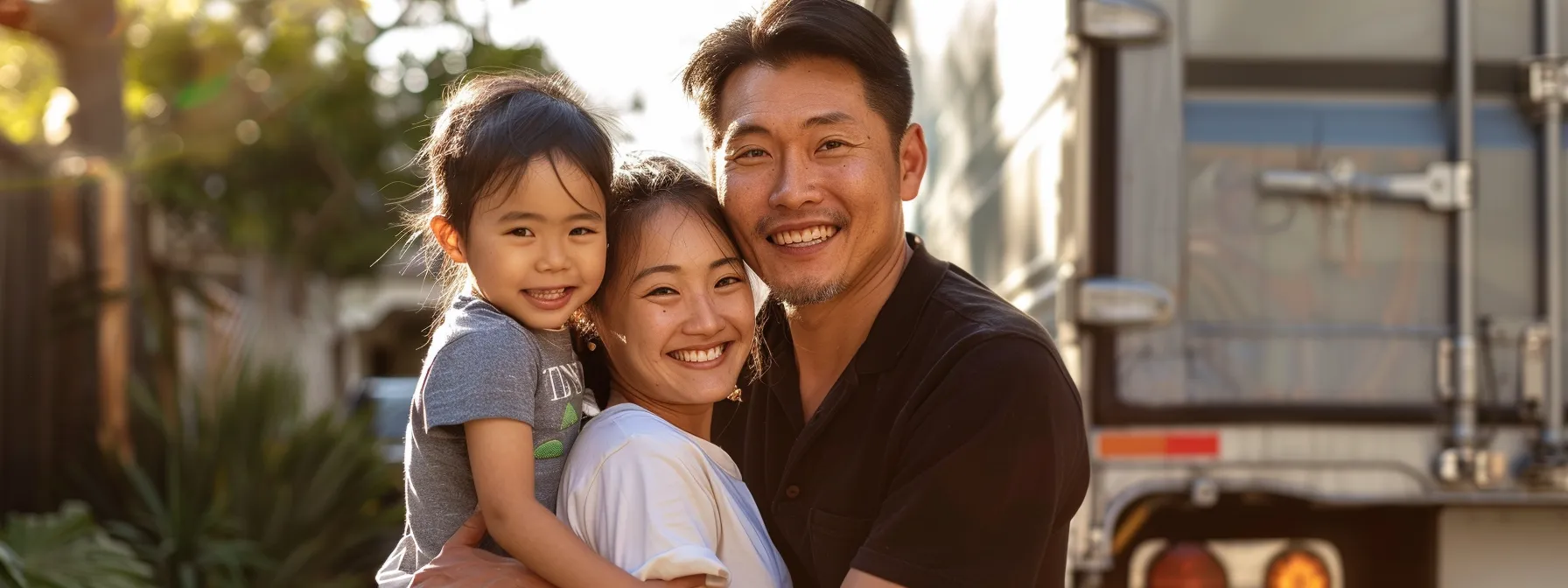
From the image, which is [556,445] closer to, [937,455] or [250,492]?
[937,455]

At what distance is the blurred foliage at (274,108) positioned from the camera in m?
11.4

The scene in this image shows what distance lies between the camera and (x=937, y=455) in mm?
2602

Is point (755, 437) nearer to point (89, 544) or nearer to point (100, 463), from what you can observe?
point (89, 544)

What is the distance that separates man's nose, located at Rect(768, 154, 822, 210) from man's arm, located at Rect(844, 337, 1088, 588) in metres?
0.54

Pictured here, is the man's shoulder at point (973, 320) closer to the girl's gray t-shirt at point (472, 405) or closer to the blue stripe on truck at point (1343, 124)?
the girl's gray t-shirt at point (472, 405)

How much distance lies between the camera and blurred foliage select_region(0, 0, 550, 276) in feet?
37.6

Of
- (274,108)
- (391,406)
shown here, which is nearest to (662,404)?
(274,108)

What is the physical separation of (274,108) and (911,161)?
957 cm

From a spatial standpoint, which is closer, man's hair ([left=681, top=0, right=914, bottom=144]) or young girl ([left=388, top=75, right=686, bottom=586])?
young girl ([left=388, top=75, right=686, bottom=586])

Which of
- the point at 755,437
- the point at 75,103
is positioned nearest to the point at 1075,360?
the point at 755,437

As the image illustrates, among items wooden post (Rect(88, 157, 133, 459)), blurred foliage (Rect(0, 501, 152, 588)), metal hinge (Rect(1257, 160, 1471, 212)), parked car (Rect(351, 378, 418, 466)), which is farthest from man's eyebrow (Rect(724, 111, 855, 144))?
parked car (Rect(351, 378, 418, 466))

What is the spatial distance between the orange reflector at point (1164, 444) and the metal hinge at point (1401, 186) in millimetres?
584

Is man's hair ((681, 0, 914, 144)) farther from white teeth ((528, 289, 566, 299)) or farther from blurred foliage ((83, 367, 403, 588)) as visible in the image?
blurred foliage ((83, 367, 403, 588))

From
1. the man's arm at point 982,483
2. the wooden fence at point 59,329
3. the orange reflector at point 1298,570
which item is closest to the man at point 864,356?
the man's arm at point 982,483
